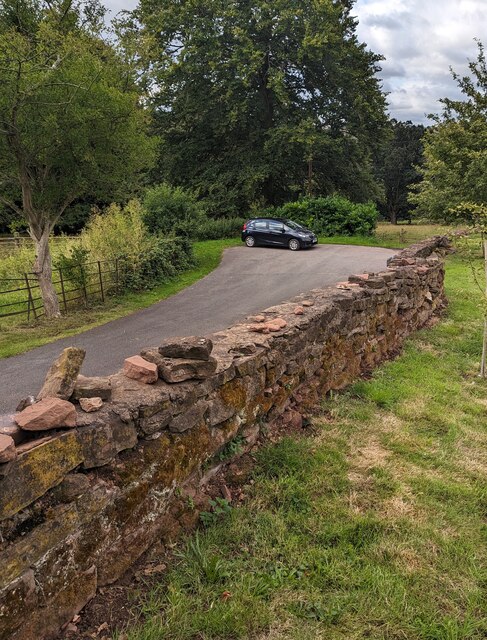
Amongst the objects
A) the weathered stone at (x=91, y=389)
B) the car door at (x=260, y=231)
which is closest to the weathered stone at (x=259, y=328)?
the weathered stone at (x=91, y=389)

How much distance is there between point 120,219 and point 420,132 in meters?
45.5

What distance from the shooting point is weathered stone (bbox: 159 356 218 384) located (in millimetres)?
3355

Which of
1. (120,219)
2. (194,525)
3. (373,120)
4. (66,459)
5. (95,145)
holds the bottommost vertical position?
(194,525)

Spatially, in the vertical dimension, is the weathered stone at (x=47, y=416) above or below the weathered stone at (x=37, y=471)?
above

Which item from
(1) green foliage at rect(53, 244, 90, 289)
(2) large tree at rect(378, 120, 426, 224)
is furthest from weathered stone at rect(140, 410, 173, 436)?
(2) large tree at rect(378, 120, 426, 224)

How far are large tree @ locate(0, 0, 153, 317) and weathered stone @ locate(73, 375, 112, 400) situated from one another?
8.96m

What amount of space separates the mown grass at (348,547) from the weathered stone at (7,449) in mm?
1229

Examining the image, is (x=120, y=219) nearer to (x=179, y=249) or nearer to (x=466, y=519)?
(x=179, y=249)

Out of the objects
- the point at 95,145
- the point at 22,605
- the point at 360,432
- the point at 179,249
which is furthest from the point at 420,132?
the point at 22,605

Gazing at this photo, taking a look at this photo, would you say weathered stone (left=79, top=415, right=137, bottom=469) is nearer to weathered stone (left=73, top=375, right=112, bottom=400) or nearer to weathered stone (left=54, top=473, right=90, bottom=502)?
weathered stone (left=54, top=473, right=90, bottom=502)

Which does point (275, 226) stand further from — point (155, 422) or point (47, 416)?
point (47, 416)

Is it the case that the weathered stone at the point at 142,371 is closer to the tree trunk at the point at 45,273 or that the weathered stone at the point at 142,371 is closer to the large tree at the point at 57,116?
the large tree at the point at 57,116

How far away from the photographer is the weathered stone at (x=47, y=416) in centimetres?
240

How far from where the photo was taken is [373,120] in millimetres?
29766
